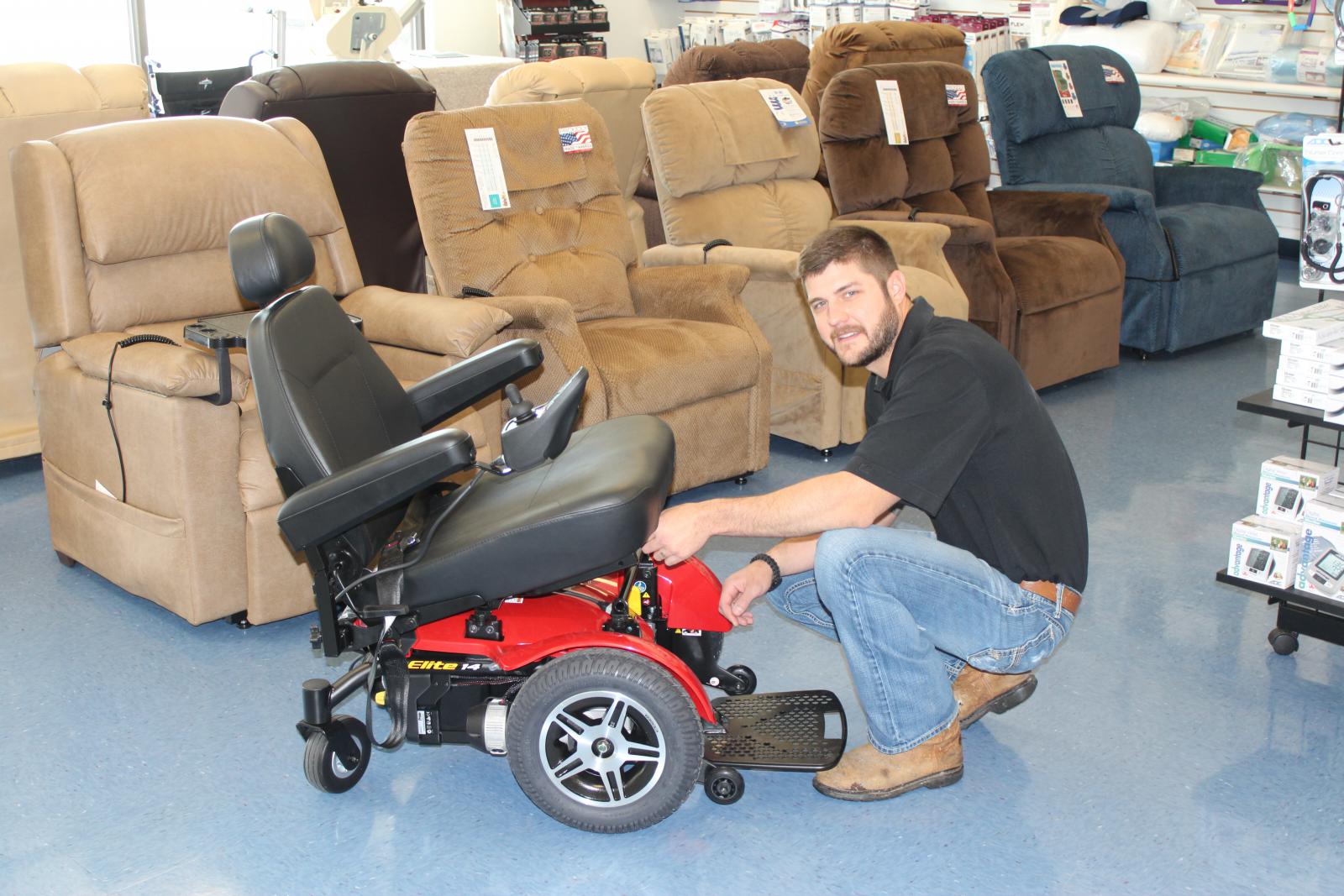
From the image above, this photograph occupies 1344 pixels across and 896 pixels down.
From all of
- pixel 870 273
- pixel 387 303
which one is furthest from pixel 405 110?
pixel 870 273

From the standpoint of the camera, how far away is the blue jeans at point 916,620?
217 cm

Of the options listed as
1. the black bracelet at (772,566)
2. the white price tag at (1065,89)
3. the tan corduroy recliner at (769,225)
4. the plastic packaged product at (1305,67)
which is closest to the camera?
the black bracelet at (772,566)

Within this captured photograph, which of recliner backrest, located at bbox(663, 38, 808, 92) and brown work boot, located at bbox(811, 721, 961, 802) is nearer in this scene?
brown work boot, located at bbox(811, 721, 961, 802)

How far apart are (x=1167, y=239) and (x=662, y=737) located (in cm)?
363

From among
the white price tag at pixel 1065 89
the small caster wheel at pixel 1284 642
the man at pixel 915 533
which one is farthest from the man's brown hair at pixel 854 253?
the white price tag at pixel 1065 89

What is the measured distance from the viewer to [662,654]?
7.07 ft

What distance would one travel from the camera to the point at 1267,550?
106 inches

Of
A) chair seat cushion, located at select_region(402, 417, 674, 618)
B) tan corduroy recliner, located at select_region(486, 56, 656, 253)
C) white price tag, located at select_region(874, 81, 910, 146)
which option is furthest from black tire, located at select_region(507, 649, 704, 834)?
white price tag, located at select_region(874, 81, 910, 146)

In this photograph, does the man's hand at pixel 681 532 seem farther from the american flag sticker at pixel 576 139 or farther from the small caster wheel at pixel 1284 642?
the american flag sticker at pixel 576 139

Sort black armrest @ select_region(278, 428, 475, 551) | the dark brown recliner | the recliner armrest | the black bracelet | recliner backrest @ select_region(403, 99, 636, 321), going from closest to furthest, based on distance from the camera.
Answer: black armrest @ select_region(278, 428, 475, 551) → the black bracelet → recliner backrest @ select_region(403, 99, 636, 321) → the dark brown recliner → the recliner armrest

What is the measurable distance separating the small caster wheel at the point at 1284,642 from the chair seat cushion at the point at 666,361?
5.15 feet

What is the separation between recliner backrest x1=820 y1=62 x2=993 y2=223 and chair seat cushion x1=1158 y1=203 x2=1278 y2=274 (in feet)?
2.36

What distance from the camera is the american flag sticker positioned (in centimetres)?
387

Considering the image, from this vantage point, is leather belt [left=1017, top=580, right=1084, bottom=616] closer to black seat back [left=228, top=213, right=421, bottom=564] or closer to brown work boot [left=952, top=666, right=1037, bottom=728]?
brown work boot [left=952, top=666, right=1037, bottom=728]
